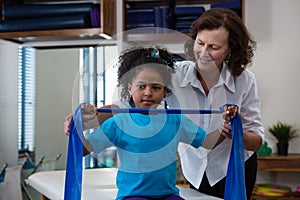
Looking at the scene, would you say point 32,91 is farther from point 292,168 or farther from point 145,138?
point 145,138

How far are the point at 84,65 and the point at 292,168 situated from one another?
1.96m

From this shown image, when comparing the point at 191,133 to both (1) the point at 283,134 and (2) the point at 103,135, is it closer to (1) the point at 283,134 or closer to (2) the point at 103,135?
(2) the point at 103,135

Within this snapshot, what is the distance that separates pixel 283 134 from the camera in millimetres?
3064

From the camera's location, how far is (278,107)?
3.18 m

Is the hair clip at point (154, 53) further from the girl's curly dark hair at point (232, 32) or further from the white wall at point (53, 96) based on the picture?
the white wall at point (53, 96)

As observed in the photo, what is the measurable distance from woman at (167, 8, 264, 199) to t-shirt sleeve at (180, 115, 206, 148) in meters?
0.02

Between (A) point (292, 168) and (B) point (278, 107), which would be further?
(B) point (278, 107)

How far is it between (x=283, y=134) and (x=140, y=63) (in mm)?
2058

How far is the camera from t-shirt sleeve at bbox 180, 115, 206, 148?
1.31 metres

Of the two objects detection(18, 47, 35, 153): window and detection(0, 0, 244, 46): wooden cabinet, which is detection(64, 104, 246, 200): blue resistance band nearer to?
detection(0, 0, 244, 46): wooden cabinet

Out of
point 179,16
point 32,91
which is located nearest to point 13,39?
point 32,91

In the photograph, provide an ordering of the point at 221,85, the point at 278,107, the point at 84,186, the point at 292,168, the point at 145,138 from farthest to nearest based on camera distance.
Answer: the point at 278,107 < the point at 292,168 < the point at 84,186 < the point at 221,85 < the point at 145,138

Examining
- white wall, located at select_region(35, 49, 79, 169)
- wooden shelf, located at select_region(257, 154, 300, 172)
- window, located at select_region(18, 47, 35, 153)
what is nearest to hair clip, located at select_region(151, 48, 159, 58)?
wooden shelf, located at select_region(257, 154, 300, 172)

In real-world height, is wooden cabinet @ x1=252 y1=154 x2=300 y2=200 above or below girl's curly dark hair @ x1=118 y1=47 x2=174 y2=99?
below
